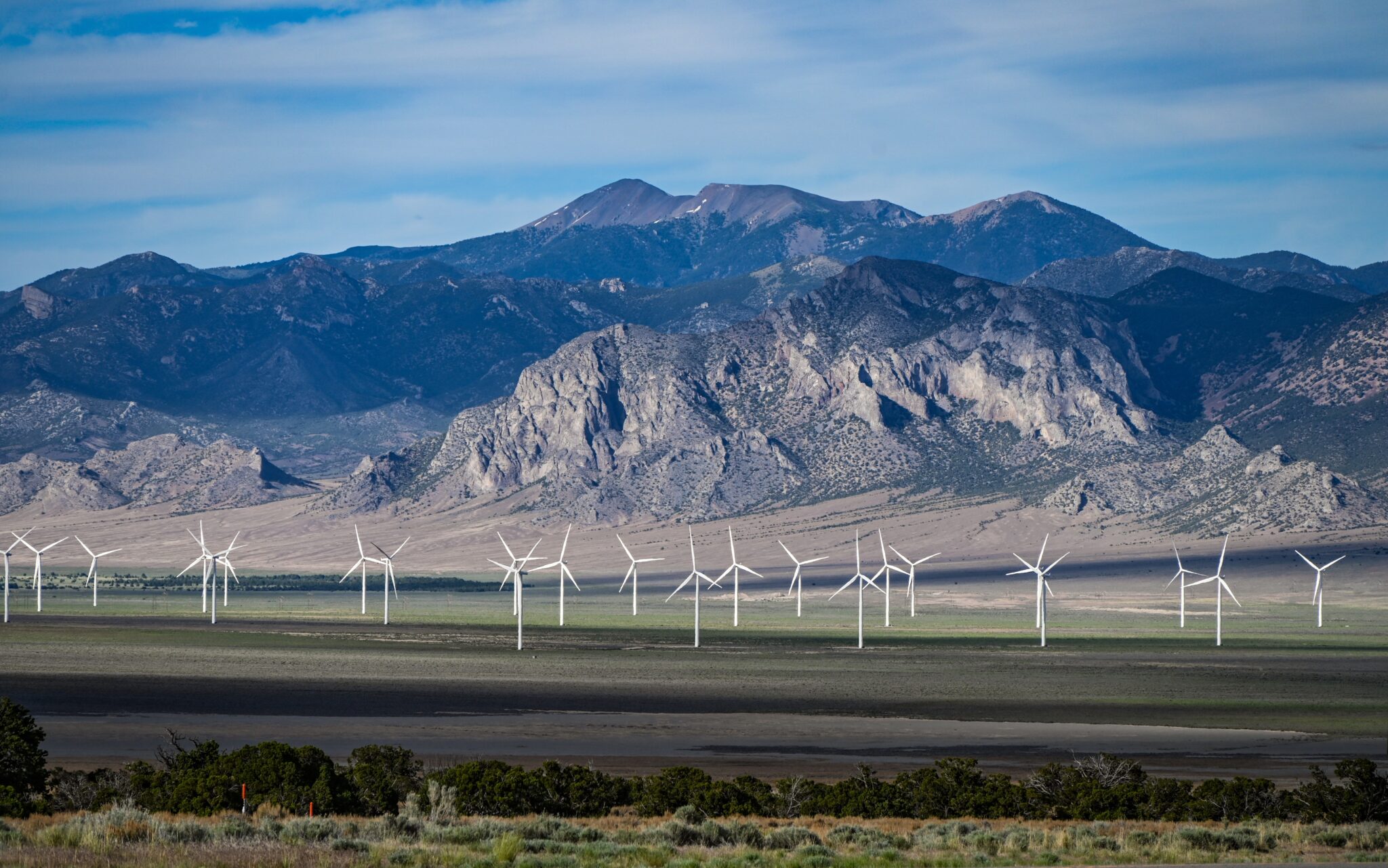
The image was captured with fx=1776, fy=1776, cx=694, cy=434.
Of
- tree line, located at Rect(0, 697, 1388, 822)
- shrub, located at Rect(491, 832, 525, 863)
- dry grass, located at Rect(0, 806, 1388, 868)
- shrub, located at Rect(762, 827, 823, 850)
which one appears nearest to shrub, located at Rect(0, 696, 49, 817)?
tree line, located at Rect(0, 697, 1388, 822)

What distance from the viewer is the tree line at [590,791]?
46.3 metres

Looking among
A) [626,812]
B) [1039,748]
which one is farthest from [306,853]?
[1039,748]

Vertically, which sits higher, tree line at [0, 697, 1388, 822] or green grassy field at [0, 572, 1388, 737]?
tree line at [0, 697, 1388, 822]

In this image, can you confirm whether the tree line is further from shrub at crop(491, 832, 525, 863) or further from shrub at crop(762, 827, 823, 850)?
shrub at crop(491, 832, 525, 863)

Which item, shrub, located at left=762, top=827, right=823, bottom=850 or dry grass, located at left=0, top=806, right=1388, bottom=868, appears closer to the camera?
dry grass, located at left=0, top=806, right=1388, bottom=868

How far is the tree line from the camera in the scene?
4631cm

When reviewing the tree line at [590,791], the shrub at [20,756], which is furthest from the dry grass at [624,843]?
the shrub at [20,756]

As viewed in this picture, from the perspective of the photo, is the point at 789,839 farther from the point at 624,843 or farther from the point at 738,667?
the point at 738,667

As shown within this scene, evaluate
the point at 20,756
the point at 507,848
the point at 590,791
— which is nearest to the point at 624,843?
the point at 507,848

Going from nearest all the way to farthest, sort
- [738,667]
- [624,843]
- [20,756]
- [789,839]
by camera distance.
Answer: [624,843] → [789,839] → [20,756] → [738,667]

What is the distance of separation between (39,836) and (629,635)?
126 meters

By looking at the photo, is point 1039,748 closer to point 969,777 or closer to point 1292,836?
point 969,777

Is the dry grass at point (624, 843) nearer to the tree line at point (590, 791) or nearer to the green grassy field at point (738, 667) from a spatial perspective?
the tree line at point (590, 791)

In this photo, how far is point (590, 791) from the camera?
161 ft
